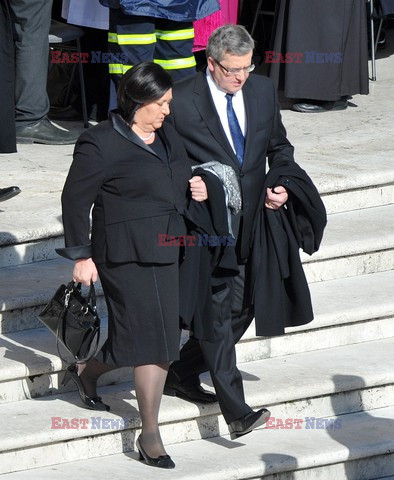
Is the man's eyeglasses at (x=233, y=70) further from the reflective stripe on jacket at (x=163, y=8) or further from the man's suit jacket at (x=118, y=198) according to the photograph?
the reflective stripe on jacket at (x=163, y=8)

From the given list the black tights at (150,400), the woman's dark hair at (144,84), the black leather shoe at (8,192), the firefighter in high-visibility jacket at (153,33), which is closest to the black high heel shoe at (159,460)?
the black tights at (150,400)

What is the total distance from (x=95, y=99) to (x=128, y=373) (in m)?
3.11

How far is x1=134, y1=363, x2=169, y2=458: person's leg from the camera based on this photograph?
5.24 meters

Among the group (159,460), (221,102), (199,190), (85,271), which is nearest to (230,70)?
(221,102)

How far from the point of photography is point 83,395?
5633 mm

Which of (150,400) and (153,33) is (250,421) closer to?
(150,400)

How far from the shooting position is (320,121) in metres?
8.70

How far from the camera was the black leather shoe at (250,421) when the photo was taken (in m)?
5.46

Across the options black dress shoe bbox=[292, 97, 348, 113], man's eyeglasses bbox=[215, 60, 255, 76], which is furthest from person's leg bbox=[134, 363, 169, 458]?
black dress shoe bbox=[292, 97, 348, 113]

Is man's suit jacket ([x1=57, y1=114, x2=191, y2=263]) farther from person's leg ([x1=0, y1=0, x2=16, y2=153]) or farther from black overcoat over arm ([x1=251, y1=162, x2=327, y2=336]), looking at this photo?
person's leg ([x1=0, y1=0, x2=16, y2=153])

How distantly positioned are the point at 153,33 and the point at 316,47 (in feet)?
5.96

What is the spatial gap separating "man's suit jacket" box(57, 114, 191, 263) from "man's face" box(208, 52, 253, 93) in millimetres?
413

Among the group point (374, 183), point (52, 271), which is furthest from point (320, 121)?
point (52, 271)

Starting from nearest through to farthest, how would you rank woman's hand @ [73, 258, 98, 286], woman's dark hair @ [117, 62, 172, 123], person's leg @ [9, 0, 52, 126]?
woman's dark hair @ [117, 62, 172, 123] < woman's hand @ [73, 258, 98, 286] < person's leg @ [9, 0, 52, 126]
